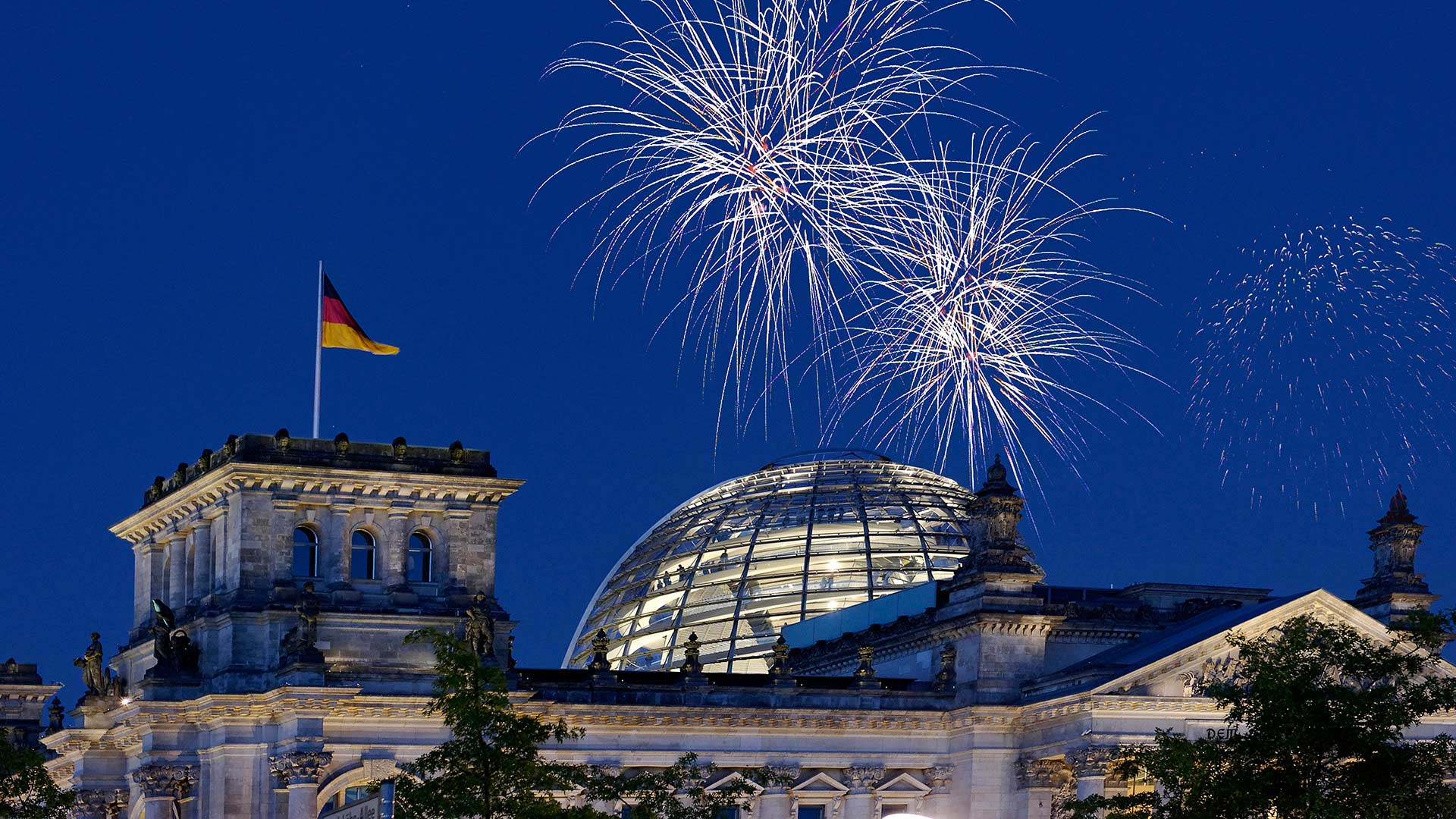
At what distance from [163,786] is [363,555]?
1003cm

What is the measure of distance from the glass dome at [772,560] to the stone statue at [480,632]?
1083 inches

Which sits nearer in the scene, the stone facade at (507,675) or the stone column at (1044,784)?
the stone facade at (507,675)

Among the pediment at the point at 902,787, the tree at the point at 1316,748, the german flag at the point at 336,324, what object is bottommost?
the pediment at the point at 902,787

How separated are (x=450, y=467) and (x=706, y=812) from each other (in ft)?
66.2

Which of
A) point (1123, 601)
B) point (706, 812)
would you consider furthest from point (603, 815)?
point (1123, 601)

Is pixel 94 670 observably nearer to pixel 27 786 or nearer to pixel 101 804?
pixel 101 804

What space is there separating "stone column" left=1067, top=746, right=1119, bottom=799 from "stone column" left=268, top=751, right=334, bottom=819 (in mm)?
25202

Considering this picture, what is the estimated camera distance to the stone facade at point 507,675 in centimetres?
7744

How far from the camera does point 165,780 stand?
78875 millimetres

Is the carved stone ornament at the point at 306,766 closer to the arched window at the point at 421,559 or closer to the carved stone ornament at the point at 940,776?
the arched window at the point at 421,559

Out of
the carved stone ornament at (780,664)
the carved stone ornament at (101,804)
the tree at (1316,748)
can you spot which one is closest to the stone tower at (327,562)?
the carved stone ornament at (101,804)

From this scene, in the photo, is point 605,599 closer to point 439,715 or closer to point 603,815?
point 439,715

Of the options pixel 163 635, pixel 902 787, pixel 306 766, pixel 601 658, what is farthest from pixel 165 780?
pixel 902 787

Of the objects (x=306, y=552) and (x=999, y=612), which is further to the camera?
(x=999, y=612)
